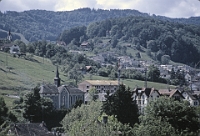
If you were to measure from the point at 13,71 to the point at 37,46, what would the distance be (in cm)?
4033

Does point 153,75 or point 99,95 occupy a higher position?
point 153,75

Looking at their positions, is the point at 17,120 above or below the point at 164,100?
below

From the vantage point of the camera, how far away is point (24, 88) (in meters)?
98.1

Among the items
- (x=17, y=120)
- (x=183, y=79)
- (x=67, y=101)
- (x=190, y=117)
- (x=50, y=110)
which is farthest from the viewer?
(x=183, y=79)

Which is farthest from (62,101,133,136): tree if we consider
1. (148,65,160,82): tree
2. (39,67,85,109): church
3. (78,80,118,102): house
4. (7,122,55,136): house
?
(148,65,160,82): tree

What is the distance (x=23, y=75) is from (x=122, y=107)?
57.0 m

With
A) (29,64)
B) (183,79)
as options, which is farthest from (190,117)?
(183,79)

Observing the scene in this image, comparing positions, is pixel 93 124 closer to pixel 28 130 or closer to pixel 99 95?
pixel 28 130

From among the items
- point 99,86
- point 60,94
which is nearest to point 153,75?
point 99,86

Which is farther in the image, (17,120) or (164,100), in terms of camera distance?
(17,120)

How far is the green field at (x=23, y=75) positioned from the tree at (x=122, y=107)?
99.6 ft

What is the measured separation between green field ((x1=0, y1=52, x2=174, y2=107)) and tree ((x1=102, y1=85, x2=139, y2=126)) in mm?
30370

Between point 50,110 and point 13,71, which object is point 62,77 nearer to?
point 13,71

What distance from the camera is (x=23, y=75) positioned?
11025cm
